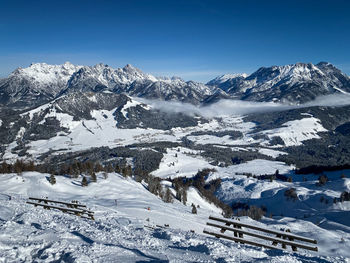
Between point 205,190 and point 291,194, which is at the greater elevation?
point 291,194

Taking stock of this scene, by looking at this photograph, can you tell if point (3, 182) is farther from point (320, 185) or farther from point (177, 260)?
point (320, 185)

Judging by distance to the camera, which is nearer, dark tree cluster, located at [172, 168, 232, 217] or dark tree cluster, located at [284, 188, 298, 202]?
dark tree cluster, located at [172, 168, 232, 217]

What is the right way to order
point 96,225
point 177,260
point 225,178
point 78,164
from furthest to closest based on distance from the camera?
point 225,178
point 78,164
point 96,225
point 177,260

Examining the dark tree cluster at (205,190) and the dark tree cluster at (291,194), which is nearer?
the dark tree cluster at (205,190)

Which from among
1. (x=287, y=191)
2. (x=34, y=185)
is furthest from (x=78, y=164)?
(x=287, y=191)

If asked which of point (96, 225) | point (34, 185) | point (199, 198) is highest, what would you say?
point (96, 225)

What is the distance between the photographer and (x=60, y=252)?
12609 mm

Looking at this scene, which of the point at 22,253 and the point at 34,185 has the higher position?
the point at 22,253

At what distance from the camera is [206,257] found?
1339cm

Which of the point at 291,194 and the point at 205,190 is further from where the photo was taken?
the point at 291,194

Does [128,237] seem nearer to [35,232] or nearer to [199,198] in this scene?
[35,232]

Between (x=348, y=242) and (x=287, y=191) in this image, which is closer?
(x=348, y=242)

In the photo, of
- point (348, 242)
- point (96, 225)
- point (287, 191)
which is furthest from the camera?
point (287, 191)

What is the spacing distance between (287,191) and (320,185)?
27025 millimetres
